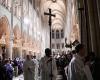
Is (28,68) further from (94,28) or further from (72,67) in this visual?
(72,67)

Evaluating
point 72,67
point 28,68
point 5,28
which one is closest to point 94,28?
point 28,68

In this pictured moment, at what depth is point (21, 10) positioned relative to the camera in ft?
96.4

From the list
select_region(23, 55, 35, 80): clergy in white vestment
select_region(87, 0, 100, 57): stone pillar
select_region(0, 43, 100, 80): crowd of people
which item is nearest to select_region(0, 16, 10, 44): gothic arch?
select_region(0, 43, 100, 80): crowd of people

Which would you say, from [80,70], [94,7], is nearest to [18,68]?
[94,7]

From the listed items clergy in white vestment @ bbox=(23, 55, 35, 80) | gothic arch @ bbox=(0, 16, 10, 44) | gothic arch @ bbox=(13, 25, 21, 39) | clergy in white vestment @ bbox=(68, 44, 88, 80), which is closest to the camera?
clergy in white vestment @ bbox=(68, 44, 88, 80)

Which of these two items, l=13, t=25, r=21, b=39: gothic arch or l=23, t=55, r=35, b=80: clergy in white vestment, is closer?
l=23, t=55, r=35, b=80: clergy in white vestment

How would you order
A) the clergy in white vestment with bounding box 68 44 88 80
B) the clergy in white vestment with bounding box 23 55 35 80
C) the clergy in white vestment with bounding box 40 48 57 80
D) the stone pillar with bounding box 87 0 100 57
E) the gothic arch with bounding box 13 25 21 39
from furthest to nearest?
1. the gothic arch with bounding box 13 25 21 39
2. the clergy in white vestment with bounding box 23 55 35 80
3. the stone pillar with bounding box 87 0 100 57
4. the clergy in white vestment with bounding box 40 48 57 80
5. the clergy in white vestment with bounding box 68 44 88 80

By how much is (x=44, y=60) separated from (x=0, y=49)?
15.2 meters

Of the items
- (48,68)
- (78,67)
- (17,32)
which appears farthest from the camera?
(17,32)

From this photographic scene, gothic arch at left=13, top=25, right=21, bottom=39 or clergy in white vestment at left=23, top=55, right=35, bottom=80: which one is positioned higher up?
gothic arch at left=13, top=25, right=21, bottom=39

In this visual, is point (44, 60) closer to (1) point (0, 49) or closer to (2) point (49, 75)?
(2) point (49, 75)

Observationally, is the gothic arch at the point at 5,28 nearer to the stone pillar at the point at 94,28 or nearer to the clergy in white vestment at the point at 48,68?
the stone pillar at the point at 94,28

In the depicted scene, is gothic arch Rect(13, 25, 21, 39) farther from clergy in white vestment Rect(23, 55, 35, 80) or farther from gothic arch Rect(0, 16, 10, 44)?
clergy in white vestment Rect(23, 55, 35, 80)

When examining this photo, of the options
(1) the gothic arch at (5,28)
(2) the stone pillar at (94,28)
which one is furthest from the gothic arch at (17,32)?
(2) the stone pillar at (94,28)
